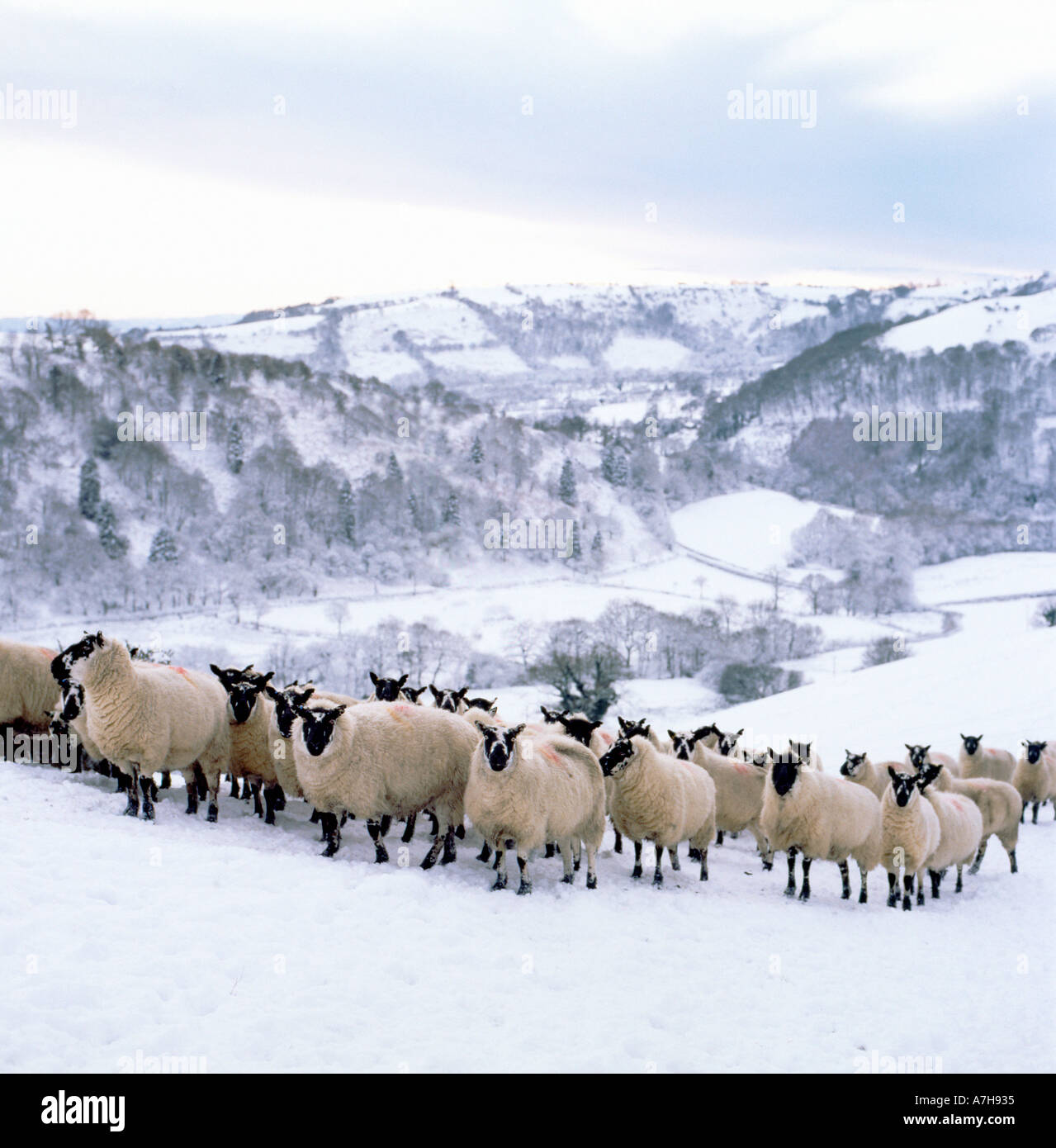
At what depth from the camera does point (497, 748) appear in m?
12.4

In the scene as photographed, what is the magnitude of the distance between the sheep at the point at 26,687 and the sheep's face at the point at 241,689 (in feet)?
10.3

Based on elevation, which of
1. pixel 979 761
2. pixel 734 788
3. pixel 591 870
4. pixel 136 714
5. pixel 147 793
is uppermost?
pixel 136 714

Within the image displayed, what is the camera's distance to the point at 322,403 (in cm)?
13862

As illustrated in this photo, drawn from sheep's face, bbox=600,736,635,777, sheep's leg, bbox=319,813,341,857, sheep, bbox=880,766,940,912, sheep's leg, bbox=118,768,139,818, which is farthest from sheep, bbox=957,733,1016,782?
sheep's leg, bbox=118,768,139,818

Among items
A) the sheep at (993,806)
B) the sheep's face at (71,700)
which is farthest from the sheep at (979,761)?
the sheep's face at (71,700)

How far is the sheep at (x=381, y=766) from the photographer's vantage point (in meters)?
12.9

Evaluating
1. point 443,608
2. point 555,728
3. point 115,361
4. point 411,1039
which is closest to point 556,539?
point 443,608

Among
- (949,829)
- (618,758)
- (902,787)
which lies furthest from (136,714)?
(949,829)

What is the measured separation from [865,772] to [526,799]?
10.5 m

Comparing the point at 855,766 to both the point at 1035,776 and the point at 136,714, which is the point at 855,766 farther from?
the point at 136,714

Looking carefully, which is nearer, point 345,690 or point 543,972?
point 543,972

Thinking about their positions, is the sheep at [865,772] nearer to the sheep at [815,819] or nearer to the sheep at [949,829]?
the sheep at [949,829]

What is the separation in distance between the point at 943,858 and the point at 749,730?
27163 mm
